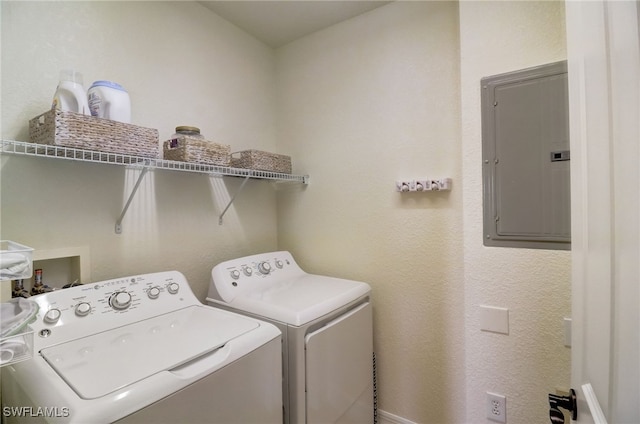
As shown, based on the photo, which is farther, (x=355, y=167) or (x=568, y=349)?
(x=355, y=167)

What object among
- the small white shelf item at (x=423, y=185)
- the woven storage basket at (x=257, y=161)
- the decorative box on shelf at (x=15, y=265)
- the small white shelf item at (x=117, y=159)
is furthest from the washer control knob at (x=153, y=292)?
the small white shelf item at (x=423, y=185)

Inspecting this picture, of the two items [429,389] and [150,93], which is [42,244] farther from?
[429,389]

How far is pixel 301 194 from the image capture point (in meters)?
2.15

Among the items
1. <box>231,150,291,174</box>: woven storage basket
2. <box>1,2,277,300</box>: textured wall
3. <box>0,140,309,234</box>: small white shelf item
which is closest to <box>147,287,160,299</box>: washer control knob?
<box>1,2,277,300</box>: textured wall

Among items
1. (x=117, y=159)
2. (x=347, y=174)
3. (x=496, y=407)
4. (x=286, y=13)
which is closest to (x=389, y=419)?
(x=496, y=407)

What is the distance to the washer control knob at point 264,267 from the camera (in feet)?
5.64

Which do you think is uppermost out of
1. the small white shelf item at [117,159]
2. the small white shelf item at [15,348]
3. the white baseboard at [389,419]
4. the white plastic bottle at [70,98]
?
the white plastic bottle at [70,98]

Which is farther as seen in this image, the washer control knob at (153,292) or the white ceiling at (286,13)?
the white ceiling at (286,13)

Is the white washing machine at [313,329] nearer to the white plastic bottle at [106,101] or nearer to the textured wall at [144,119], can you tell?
the textured wall at [144,119]

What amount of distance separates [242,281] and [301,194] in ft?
2.69

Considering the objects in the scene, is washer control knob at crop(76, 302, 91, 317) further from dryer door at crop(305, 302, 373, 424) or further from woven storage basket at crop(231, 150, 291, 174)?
woven storage basket at crop(231, 150, 291, 174)

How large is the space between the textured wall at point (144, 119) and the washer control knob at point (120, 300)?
24 centimetres

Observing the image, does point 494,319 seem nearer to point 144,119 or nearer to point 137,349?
point 137,349

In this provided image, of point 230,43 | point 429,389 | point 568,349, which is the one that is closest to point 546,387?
point 568,349
